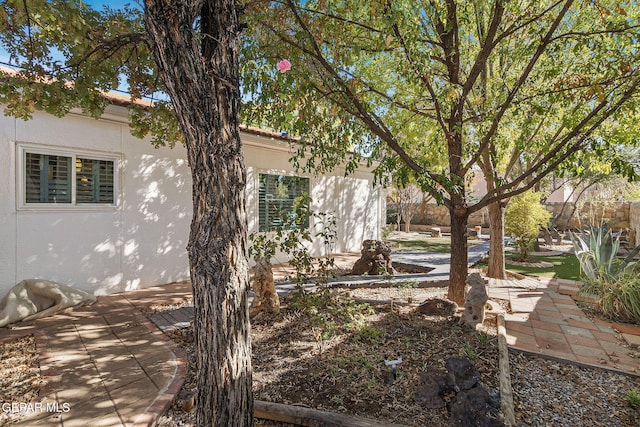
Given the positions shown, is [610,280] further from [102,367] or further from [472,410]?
[102,367]

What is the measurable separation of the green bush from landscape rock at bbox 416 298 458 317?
654cm

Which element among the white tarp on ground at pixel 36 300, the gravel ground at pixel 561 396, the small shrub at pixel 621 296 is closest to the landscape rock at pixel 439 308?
the gravel ground at pixel 561 396

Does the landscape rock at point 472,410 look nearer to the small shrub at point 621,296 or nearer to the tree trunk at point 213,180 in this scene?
the tree trunk at point 213,180

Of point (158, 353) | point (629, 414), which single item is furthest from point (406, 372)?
point (158, 353)

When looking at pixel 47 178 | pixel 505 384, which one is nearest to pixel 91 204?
pixel 47 178

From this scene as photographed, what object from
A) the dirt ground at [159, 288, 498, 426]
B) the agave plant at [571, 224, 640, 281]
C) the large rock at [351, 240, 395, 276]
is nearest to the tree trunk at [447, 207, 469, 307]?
the dirt ground at [159, 288, 498, 426]

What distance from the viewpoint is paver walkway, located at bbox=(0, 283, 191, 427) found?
2668 mm

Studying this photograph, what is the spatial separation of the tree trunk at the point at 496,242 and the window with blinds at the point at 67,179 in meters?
7.93

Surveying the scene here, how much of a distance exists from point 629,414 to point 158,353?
4575mm

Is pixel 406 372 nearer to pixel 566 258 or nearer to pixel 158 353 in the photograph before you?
pixel 158 353

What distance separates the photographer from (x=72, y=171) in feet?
18.5

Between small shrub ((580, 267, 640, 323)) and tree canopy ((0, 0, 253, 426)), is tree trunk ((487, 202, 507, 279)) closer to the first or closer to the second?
small shrub ((580, 267, 640, 323))

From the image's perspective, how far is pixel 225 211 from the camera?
1871mm

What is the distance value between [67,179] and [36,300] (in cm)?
202
